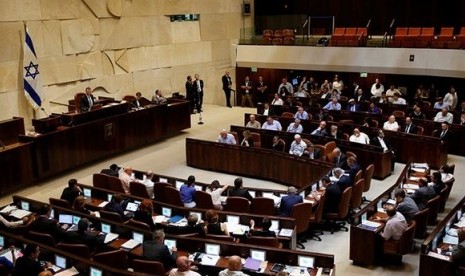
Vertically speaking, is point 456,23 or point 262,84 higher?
point 456,23

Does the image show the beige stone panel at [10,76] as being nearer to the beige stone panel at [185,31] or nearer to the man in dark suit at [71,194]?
the beige stone panel at [185,31]

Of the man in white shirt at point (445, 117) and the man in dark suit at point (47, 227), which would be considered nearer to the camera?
the man in dark suit at point (47, 227)

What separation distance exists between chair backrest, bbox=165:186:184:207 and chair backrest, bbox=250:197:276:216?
151 centimetres

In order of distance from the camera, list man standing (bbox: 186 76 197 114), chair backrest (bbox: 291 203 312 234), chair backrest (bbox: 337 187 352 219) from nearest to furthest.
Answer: chair backrest (bbox: 291 203 312 234) < chair backrest (bbox: 337 187 352 219) < man standing (bbox: 186 76 197 114)

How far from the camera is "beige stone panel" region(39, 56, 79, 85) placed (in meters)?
15.9

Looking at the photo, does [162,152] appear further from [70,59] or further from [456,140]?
[456,140]

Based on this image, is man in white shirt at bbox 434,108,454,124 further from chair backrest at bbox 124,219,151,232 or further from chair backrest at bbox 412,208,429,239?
chair backrest at bbox 124,219,151,232

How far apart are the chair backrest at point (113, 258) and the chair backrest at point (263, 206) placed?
2697 millimetres

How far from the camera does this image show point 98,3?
1725 cm

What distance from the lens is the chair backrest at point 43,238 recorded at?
23.8ft

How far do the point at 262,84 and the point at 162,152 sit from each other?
25.4 ft

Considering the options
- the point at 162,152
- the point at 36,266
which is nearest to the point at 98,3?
the point at 162,152

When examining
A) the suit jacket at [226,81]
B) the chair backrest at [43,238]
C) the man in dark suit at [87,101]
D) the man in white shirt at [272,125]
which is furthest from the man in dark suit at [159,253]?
the suit jacket at [226,81]

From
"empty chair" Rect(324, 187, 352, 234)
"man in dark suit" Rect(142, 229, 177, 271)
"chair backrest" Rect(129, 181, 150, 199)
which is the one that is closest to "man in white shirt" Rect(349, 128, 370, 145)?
"empty chair" Rect(324, 187, 352, 234)
